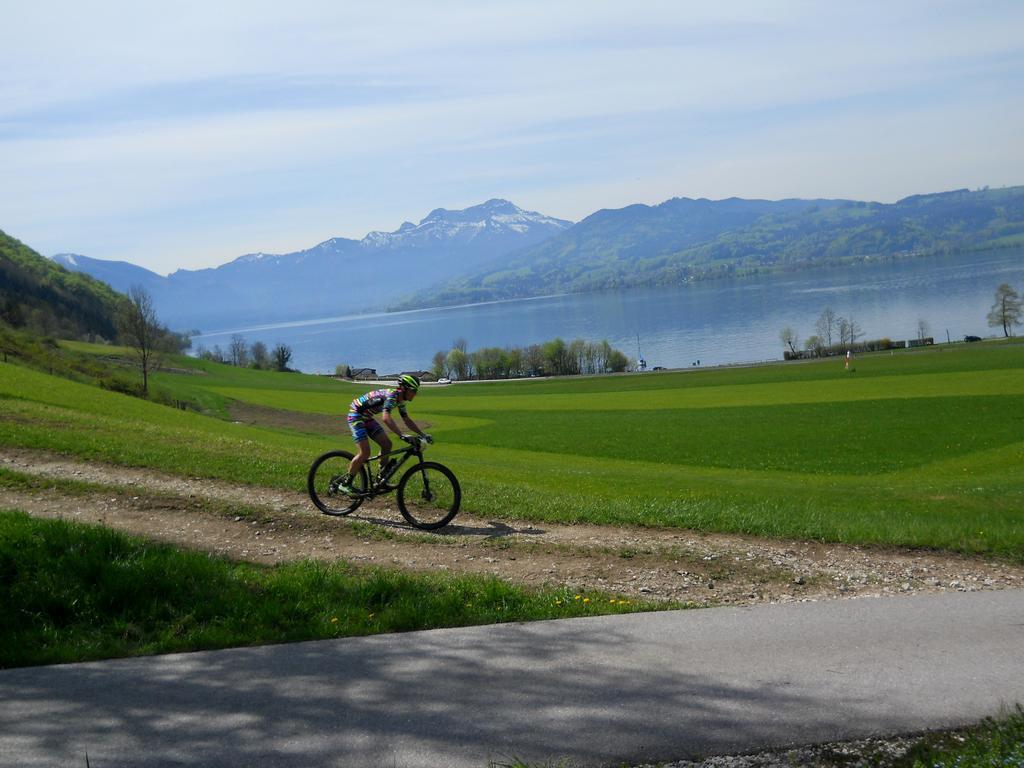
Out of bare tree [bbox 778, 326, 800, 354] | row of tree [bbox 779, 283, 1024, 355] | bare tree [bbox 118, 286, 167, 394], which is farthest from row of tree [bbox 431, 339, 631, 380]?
bare tree [bbox 118, 286, 167, 394]

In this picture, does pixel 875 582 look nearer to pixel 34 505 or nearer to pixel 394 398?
pixel 394 398

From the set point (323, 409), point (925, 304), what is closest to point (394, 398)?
point (323, 409)

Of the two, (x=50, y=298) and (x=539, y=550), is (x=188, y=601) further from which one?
(x=50, y=298)

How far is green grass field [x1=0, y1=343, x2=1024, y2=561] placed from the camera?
1452 centimetres

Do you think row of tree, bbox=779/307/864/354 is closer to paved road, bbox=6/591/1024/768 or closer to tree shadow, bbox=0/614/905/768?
paved road, bbox=6/591/1024/768

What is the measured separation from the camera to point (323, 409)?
67000mm

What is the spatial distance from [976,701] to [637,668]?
8.25 feet

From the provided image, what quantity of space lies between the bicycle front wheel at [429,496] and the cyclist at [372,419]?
55 cm

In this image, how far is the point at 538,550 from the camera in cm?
1156

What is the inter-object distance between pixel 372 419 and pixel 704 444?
27.7 metres

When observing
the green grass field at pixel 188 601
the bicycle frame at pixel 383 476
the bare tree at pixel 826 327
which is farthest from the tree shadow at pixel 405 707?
the bare tree at pixel 826 327

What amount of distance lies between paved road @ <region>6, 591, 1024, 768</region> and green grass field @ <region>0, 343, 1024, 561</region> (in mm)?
5131

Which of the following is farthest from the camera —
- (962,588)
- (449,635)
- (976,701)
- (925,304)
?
(925,304)

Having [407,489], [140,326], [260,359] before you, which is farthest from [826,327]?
[407,489]
